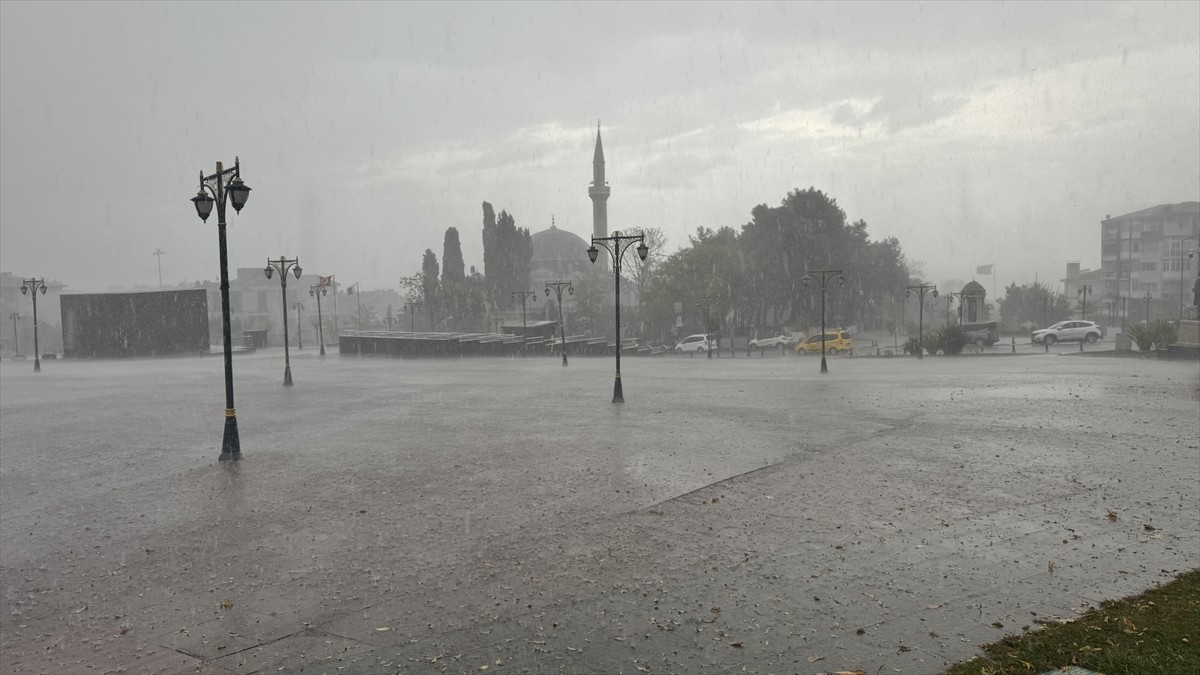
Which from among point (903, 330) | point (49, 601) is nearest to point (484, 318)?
point (903, 330)

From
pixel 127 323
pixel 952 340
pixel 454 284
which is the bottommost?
pixel 952 340

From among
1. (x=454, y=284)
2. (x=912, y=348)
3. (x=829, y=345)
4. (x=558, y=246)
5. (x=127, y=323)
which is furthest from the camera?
(x=558, y=246)

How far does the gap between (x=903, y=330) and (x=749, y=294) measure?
25.9 meters

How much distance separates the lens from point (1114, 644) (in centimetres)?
511

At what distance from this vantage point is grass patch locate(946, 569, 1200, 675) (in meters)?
4.79

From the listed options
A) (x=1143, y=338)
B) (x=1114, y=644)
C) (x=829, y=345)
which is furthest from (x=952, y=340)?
(x=1114, y=644)

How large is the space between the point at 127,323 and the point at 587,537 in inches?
2303

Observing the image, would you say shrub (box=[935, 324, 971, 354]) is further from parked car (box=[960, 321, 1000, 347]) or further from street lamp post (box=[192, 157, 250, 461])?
street lamp post (box=[192, 157, 250, 461])

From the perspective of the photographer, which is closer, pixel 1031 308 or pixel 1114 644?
pixel 1114 644

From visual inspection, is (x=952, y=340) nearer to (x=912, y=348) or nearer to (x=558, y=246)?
(x=912, y=348)

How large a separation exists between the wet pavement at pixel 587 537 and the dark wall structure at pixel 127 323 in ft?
140

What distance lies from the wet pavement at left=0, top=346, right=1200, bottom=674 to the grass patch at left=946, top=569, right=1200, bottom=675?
0.79 feet

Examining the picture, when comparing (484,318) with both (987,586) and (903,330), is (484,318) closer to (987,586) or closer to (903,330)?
(903,330)

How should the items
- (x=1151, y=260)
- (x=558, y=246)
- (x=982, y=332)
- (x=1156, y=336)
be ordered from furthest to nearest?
(x=558, y=246) < (x=1151, y=260) < (x=982, y=332) < (x=1156, y=336)
